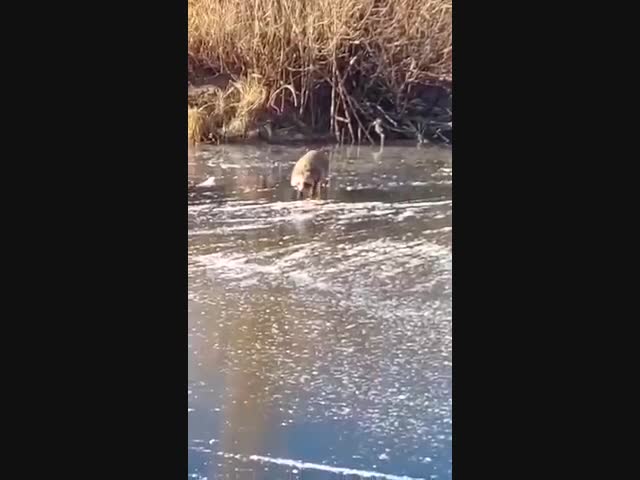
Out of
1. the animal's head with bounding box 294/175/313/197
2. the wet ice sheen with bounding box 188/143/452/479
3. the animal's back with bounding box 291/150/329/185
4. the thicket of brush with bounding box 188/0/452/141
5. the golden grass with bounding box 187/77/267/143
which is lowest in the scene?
the wet ice sheen with bounding box 188/143/452/479

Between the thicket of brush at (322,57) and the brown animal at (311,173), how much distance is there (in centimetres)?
7

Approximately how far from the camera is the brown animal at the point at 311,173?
1827 millimetres

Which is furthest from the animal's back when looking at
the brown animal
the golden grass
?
the golden grass

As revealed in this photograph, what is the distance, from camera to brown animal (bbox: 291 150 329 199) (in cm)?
183

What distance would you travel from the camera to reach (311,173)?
72.1 inches

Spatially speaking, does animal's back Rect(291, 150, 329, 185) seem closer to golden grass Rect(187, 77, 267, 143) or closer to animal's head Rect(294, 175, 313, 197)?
animal's head Rect(294, 175, 313, 197)

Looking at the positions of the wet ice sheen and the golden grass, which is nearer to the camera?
the wet ice sheen

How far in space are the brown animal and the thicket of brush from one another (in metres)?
0.07
